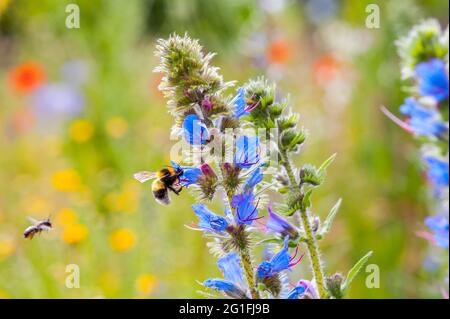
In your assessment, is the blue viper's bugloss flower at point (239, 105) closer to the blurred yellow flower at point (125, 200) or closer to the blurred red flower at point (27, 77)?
the blurred yellow flower at point (125, 200)

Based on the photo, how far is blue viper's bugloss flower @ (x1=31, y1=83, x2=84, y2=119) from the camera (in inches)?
239

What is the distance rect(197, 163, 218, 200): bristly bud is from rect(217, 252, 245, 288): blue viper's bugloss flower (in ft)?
0.48

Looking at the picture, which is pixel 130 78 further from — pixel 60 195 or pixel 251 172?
pixel 251 172

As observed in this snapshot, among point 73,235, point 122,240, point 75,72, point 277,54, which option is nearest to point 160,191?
point 73,235

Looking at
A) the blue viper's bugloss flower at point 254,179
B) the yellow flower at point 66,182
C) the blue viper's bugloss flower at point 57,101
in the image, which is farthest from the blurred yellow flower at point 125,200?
the blue viper's bugloss flower at point 254,179

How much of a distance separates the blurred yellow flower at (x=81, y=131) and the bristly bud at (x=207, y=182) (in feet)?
12.3

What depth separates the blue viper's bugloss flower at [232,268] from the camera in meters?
1.46

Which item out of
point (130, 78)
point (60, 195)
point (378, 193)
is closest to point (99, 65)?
point (130, 78)

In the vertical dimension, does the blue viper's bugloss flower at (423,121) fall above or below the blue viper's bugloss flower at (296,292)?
above

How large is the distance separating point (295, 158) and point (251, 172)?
8.97 feet

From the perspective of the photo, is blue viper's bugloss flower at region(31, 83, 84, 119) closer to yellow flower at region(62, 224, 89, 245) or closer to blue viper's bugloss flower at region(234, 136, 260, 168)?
yellow flower at region(62, 224, 89, 245)

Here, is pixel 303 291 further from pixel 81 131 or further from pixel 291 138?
pixel 81 131

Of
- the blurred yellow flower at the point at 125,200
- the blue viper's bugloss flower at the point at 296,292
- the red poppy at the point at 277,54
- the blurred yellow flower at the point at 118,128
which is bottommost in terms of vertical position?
the blue viper's bugloss flower at the point at 296,292

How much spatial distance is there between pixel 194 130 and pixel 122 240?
2.25 metres
